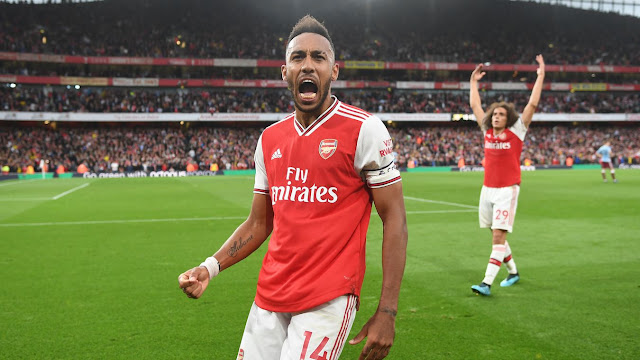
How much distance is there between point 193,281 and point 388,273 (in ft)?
3.11

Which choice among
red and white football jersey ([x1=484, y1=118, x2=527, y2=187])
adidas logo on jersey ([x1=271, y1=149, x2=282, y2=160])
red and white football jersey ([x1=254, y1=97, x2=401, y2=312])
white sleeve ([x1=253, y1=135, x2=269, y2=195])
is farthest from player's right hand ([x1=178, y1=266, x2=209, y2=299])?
red and white football jersey ([x1=484, y1=118, x2=527, y2=187])

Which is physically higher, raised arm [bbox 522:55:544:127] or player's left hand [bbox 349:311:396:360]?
raised arm [bbox 522:55:544:127]

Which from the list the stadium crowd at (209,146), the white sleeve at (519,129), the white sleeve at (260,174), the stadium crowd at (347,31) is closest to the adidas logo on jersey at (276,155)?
the white sleeve at (260,174)

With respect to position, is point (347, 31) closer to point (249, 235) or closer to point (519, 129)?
point (519, 129)

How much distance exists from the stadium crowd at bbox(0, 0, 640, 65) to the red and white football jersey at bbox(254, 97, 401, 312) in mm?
60668

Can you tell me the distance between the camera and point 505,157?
23.3ft

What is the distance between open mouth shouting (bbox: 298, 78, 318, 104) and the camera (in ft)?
8.64

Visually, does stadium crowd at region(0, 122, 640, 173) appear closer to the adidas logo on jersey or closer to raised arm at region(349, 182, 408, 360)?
the adidas logo on jersey

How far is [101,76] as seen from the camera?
58094 millimetres

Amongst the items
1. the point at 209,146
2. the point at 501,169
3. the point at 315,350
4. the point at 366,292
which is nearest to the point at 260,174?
the point at 315,350


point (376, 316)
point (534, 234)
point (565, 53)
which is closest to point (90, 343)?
point (376, 316)

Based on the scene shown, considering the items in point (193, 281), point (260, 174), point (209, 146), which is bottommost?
point (209, 146)

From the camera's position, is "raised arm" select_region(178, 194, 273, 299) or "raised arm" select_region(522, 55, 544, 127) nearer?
"raised arm" select_region(178, 194, 273, 299)

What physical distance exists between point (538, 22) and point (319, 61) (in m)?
81.0
